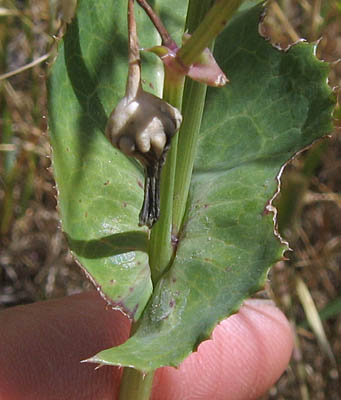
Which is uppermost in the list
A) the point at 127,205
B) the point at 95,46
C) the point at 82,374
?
the point at 95,46

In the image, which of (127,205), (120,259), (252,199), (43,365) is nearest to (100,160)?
(127,205)

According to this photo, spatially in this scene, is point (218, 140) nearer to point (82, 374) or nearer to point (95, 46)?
point (95, 46)

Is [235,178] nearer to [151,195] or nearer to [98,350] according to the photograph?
[151,195]

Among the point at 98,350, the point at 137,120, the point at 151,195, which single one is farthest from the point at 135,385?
the point at 137,120

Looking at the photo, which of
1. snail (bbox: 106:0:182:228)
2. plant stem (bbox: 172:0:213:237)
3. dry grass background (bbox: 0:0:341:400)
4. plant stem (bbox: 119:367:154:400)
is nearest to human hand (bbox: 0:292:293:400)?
dry grass background (bbox: 0:0:341:400)

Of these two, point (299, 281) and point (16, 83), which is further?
point (16, 83)

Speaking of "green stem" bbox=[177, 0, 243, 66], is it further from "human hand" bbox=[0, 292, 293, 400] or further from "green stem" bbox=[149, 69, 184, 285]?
"human hand" bbox=[0, 292, 293, 400]

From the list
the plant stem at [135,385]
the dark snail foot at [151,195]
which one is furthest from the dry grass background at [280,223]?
the dark snail foot at [151,195]

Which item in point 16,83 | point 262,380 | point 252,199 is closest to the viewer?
point 252,199
